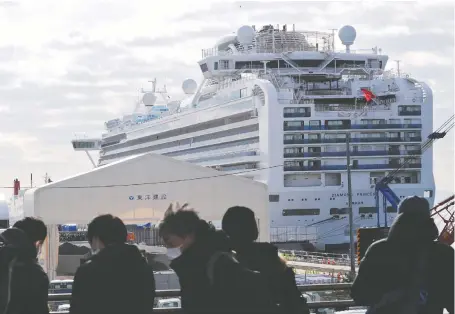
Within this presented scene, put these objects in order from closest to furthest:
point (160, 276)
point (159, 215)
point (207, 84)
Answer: point (159, 215)
point (160, 276)
point (207, 84)

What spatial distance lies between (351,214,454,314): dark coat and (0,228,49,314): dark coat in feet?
5.96

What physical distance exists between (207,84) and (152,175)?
48461mm

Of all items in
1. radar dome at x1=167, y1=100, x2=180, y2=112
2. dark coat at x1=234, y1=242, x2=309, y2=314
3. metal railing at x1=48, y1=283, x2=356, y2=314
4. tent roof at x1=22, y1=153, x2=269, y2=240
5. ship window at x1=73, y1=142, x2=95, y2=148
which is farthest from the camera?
ship window at x1=73, y1=142, x2=95, y2=148

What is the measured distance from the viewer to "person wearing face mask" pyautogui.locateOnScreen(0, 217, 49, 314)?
6051 mm

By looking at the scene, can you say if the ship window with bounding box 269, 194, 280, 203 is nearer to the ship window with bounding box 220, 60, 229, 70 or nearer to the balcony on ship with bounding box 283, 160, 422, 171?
the balcony on ship with bounding box 283, 160, 422, 171

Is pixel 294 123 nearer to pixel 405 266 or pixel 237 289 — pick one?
pixel 405 266

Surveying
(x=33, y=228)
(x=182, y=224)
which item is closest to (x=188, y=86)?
(x=33, y=228)

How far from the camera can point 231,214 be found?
5.79 m

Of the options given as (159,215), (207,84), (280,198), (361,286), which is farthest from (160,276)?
(207,84)

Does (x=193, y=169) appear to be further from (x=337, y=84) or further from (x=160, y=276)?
(x=337, y=84)

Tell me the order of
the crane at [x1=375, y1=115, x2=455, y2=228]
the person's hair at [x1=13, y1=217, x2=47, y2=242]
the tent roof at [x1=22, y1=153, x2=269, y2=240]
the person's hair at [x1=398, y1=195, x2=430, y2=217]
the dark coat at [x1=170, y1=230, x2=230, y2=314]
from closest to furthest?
the dark coat at [x1=170, y1=230, x2=230, y2=314] < the person's hair at [x1=398, y1=195, x2=430, y2=217] < the person's hair at [x1=13, y1=217, x2=47, y2=242] < the tent roof at [x1=22, y1=153, x2=269, y2=240] < the crane at [x1=375, y1=115, x2=455, y2=228]

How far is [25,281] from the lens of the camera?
6.06 m

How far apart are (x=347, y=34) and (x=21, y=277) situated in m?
56.7

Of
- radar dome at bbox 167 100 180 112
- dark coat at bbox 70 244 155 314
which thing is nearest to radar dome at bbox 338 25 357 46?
radar dome at bbox 167 100 180 112
